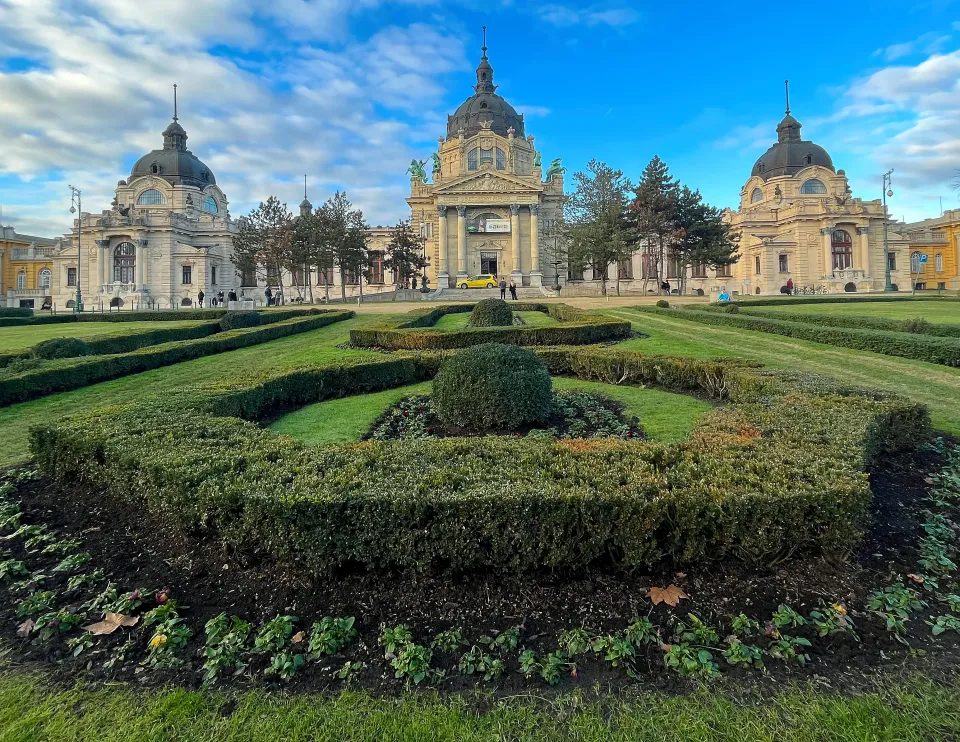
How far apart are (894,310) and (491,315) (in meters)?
18.8

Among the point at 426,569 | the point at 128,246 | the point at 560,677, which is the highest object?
the point at 128,246

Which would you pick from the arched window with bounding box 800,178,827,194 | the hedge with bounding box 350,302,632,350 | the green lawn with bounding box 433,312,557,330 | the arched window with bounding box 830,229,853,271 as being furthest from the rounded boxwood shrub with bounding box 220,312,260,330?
the arched window with bounding box 800,178,827,194

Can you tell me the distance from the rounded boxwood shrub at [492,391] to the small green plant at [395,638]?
3.67m

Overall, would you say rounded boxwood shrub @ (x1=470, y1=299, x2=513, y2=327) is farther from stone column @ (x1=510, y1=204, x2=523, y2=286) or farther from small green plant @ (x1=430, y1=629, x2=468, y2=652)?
stone column @ (x1=510, y1=204, x2=523, y2=286)

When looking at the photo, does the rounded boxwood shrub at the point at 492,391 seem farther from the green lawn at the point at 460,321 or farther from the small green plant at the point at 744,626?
the green lawn at the point at 460,321

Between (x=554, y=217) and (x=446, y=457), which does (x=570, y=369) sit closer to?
(x=446, y=457)

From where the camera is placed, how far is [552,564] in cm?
335

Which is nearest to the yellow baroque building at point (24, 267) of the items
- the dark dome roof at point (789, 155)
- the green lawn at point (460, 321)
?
the green lawn at point (460, 321)

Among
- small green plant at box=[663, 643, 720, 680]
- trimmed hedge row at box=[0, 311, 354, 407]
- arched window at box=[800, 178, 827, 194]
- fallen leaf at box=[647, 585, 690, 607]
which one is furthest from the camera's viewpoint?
arched window at box=[800, 178, 827, 194]

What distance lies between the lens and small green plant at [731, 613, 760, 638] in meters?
2.97

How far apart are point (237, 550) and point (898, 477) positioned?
582 centimetres

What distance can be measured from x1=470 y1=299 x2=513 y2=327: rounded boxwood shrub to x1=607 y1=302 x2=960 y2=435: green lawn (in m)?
4.37

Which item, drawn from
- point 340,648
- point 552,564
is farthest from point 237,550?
point 552,564

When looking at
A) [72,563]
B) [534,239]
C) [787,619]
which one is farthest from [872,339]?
[534,239]
